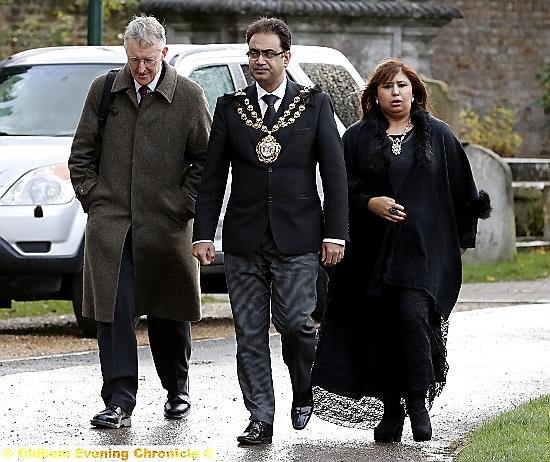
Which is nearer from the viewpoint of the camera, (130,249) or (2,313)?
(130,249)

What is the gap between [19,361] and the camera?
10.6m

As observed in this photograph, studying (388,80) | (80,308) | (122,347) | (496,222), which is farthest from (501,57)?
(122,347)

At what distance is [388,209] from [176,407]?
145cm

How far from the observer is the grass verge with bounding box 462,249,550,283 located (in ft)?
56.7

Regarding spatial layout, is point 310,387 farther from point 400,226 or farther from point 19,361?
point 19,361

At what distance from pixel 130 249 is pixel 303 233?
3.00 ft

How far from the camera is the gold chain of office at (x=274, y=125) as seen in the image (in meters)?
7.71

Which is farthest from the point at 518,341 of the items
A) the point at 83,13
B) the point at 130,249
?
the point at 83,13

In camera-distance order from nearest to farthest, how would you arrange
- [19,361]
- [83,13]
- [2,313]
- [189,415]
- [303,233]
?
[303,233] < [189,415] < [19,361] < [2,313] < [83,13]

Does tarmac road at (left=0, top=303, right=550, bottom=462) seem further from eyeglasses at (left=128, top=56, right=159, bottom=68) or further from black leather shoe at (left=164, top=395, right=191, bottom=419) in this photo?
eyeglasses at (left=128, top=56, right=159, bottom=68)

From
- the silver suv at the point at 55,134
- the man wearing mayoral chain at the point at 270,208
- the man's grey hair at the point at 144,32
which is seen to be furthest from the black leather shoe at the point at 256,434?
the silver suv at the point at 55,134

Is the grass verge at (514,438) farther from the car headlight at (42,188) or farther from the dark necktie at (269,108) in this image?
the car headlight at (42,188)

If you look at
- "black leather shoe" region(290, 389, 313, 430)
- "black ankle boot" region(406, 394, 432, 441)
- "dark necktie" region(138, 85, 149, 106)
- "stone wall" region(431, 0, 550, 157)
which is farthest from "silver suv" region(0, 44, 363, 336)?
"stone wall" region(431, 0, 550, 157)

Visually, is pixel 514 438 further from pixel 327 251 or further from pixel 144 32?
pixel 144 32
